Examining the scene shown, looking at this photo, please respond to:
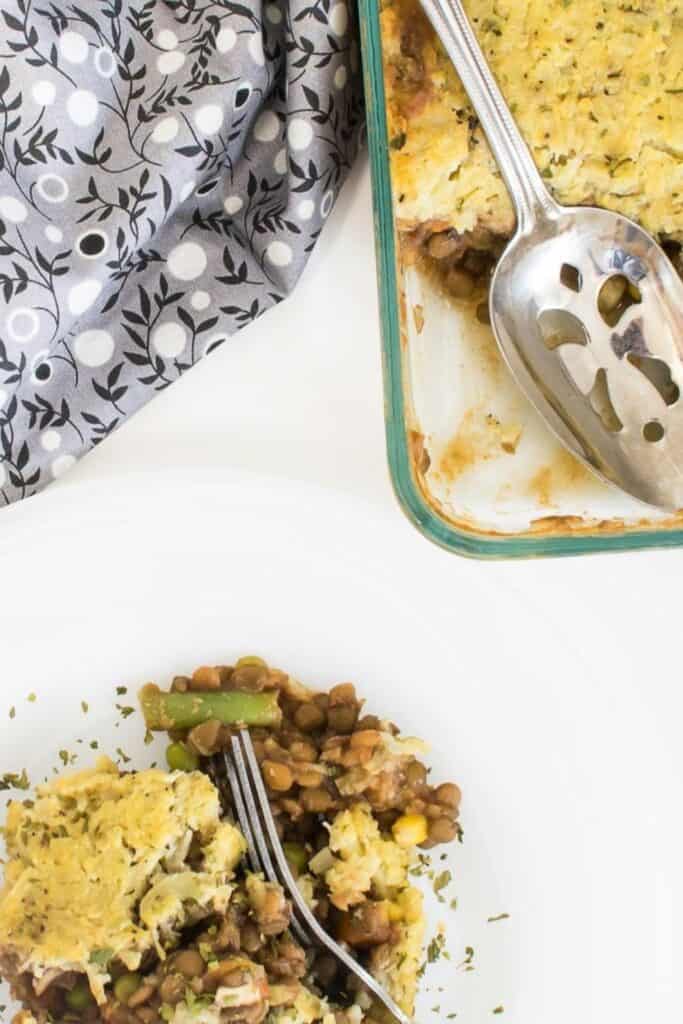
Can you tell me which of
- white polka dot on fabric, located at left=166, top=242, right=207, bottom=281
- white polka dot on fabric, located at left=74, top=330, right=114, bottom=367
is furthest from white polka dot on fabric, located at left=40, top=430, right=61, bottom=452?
white polka dot on fabric, located at left=166, top=242, right=207, bottom=281

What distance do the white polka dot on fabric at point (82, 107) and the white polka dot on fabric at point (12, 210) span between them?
0.47ft

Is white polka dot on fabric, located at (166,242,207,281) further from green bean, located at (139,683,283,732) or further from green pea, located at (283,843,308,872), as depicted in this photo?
green pea, located at (283,843,308,872)

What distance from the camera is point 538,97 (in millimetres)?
1540

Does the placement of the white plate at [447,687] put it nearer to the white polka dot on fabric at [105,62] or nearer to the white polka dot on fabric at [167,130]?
the white polka dot on fabric at [167,130]

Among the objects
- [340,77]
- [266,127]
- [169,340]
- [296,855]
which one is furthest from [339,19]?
[296,855]

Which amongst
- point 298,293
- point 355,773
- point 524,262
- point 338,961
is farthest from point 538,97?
point 338,961

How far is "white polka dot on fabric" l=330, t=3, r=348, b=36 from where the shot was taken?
163 cm

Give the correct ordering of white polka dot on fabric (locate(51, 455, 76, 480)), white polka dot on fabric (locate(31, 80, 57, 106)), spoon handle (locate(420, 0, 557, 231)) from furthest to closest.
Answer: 1. white polka dot on fabric (locate(51, 455, 76, 480))
2. white polka dot on fabric (locate(31, 80, 57, 106))
3. spoon handle (locate(420, 0, 557, 231))

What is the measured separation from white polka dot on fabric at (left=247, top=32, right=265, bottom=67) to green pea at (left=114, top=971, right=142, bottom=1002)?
1303 millimetres

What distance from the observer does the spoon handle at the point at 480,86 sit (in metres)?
1.50

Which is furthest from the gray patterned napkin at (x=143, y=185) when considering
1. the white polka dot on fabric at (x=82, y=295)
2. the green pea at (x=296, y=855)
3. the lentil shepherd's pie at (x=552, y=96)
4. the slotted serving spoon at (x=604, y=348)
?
the green pea at (x=296, y=855)

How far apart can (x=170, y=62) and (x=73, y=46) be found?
14 centimetres

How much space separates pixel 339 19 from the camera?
1.64 metres

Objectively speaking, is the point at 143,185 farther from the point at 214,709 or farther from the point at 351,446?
the point at 214,709
